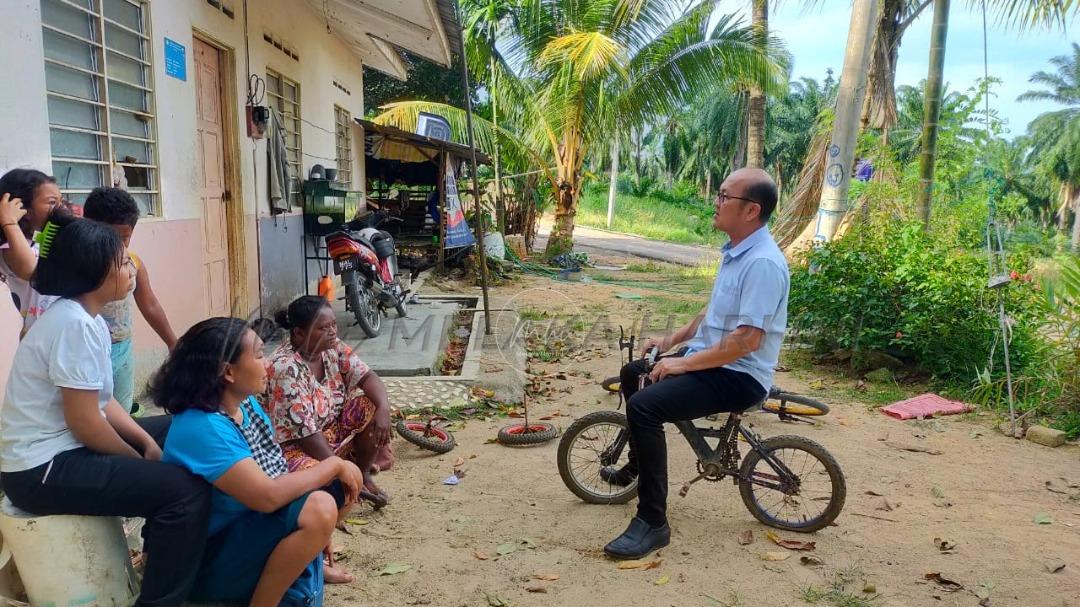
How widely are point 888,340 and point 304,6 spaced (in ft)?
24.5

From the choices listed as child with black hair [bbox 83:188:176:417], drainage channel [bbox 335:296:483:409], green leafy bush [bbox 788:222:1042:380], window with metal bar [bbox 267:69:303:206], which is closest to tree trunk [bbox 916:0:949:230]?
green leafy bush [bbox 788:222:1042:380]

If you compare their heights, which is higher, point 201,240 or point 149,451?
point 201,240

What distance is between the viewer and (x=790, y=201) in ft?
32.3

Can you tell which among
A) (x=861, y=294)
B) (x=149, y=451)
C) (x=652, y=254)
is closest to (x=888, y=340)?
(x=861, y=294)

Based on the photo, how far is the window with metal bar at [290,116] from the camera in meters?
7.99

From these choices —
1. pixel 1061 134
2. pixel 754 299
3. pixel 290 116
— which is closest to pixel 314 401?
pixel 754 299

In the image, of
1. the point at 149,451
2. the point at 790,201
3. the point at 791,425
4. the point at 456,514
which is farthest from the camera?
the point at 790,201

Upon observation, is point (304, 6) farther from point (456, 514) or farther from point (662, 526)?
point (662, 526)

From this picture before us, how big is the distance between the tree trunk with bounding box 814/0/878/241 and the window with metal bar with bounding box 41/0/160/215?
6.35 m

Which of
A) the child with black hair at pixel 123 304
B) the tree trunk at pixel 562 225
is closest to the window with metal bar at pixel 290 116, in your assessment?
the child with black hair at pixel 123 304

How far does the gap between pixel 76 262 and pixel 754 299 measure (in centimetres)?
245

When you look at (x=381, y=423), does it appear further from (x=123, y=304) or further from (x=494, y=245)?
(x=494, y=245)

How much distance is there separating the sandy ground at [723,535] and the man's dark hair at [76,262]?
148cm

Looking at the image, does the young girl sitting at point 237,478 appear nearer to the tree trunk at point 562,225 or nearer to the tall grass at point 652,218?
the tree trunk at point 562,225
